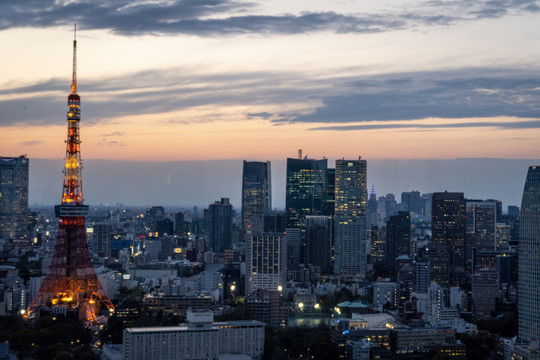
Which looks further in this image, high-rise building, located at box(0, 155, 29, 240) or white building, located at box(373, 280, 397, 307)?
high-rise building, located at box(0, 155, 29, 240)

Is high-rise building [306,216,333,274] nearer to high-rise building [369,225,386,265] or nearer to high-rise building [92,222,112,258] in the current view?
high-rise building [369,225,386,265]

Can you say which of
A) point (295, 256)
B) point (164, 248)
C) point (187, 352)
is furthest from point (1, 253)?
point (187, 352)

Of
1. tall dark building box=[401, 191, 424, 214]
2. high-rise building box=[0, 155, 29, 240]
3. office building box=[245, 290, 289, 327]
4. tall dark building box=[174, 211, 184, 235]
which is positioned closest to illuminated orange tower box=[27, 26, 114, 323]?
office building box=[245, 290, 289, 327]

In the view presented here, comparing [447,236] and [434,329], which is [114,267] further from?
[434,329]

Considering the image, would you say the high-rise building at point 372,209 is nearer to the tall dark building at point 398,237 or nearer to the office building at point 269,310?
the tall dark building at point 398,237

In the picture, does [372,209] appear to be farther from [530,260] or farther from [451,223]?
[530,260]

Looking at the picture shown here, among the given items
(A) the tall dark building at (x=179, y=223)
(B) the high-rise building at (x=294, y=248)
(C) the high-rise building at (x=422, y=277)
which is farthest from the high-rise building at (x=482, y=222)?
(A) the tall dark building at (x=179, y=223)
